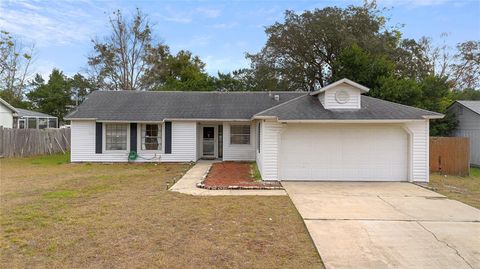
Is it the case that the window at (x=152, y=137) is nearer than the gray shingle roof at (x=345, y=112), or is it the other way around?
the gray shingle roof at (x=345, y=112)

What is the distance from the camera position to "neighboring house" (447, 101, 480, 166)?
19.3 meters

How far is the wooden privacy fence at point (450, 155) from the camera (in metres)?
15.1

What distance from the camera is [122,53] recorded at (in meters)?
34.0

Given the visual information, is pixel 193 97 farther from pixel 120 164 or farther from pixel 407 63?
pixel 407 63

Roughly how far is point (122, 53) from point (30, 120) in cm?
1107

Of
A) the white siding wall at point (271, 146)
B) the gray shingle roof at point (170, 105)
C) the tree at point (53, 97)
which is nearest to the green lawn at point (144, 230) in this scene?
the white siding wall at point (271, 146)

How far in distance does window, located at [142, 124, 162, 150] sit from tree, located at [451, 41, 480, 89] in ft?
116

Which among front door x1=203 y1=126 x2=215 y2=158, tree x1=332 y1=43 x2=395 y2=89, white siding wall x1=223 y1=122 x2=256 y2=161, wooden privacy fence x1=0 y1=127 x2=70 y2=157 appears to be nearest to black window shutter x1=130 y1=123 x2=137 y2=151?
front door x1=203 y1=126 x2=215 y2=158

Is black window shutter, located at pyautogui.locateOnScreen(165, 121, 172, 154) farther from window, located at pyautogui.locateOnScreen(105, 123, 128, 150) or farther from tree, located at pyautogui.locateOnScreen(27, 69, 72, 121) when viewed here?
tree, located at pyautogui.locateOnScreen(27, 69, 72, 121)

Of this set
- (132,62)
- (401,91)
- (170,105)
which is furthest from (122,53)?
(401,91)

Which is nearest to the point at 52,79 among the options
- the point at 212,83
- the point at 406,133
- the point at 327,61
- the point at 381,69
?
the point at 212,83

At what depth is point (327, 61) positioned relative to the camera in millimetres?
31375

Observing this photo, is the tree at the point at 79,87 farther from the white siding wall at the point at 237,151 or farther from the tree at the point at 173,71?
the white siding wall at the point at 237,151

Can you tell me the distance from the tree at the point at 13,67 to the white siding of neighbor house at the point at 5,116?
2863 millimetres
